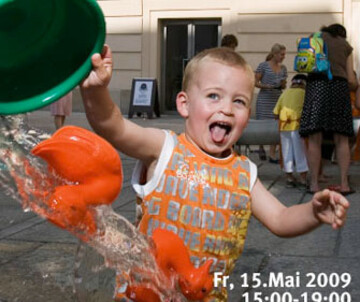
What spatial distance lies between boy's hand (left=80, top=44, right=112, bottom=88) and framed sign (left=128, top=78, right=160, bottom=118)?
48.0 feet

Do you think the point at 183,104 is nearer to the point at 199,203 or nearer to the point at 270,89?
the point at 199,203

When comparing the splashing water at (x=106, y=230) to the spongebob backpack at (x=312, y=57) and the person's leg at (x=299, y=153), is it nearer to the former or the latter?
the spongebob backpack at (x=312, y=57)

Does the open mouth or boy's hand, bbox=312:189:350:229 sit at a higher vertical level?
the open mouth

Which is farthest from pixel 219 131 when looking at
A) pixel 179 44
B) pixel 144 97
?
pixel 179 44

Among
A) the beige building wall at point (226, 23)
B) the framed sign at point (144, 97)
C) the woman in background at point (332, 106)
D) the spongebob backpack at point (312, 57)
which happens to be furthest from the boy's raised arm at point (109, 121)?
the framed sign at point (144, 97)

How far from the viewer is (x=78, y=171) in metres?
1.93

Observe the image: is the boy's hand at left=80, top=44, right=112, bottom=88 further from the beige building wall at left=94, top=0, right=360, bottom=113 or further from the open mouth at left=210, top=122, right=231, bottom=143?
the beige building wall at left=94, top=0, right=360, bottom=113

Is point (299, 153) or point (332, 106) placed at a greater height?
point (332, 106)

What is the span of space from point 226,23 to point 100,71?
15394 mm

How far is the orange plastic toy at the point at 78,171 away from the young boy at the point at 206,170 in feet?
0.90

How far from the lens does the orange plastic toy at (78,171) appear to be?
1.93m

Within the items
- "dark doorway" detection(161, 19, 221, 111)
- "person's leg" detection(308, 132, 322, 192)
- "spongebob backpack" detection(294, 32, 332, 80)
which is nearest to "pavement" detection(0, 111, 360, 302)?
"person's leg" detection(308, 132, 322, 192)

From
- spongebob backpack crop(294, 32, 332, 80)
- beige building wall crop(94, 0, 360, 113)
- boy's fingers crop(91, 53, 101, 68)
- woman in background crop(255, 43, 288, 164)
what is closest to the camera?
boy's fingers crop(91, 53, 101, 68)

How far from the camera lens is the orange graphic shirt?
2.29m
